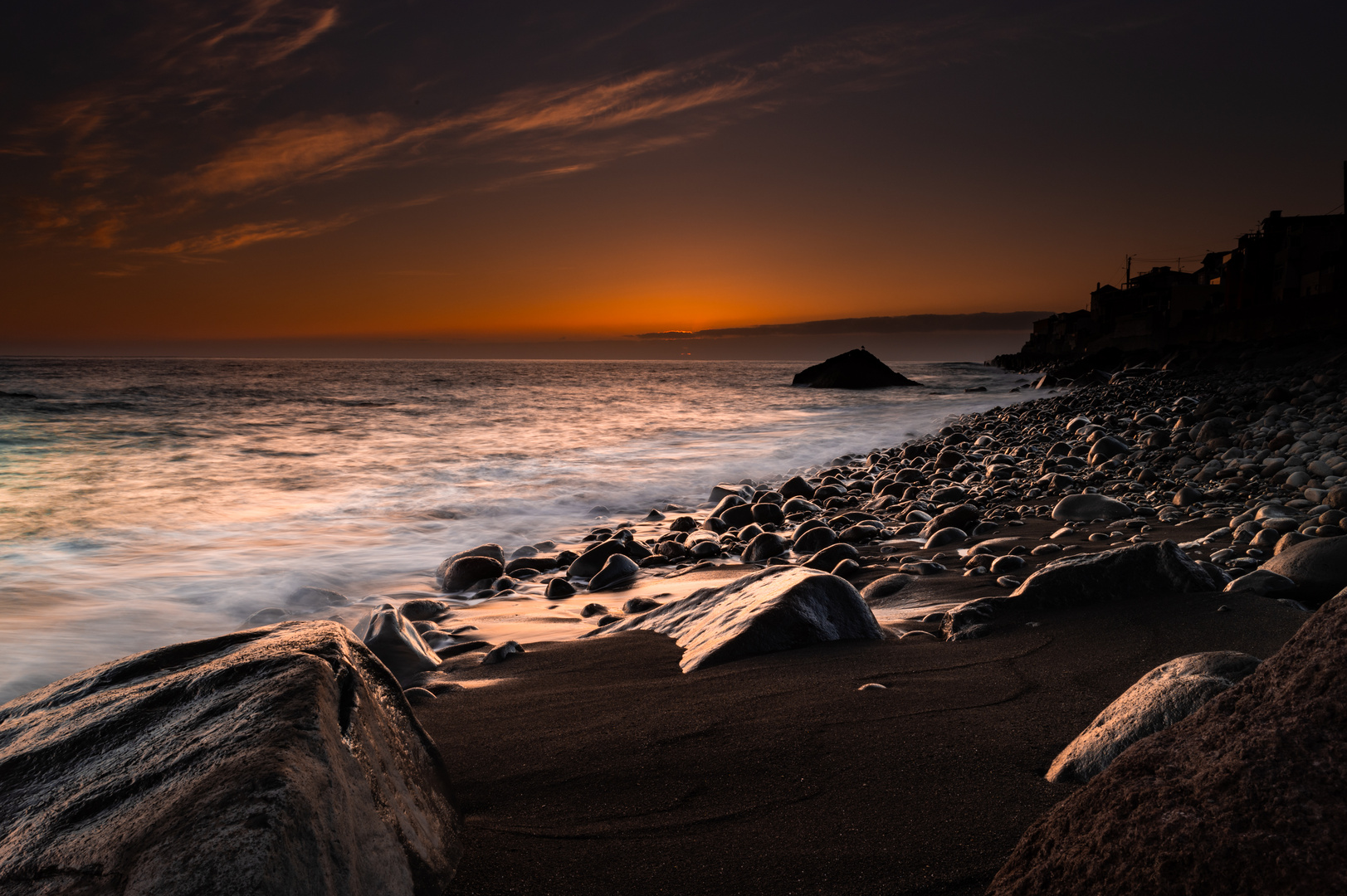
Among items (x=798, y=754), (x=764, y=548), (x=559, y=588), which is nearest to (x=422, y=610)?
(x=559, y=588)

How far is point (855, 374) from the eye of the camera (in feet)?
151

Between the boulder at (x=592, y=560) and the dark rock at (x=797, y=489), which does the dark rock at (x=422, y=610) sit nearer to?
the boulder at (x=592, y=560)

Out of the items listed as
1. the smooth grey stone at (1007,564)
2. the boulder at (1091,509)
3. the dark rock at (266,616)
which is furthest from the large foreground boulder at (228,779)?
the boulder at (1091,509)

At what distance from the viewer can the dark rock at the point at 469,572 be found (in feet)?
17.2

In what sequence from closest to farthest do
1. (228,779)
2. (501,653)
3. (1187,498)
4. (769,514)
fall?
(228,779)
(501,653)
(1187,498)
(769,514)

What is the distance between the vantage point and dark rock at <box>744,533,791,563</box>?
5.22 meters

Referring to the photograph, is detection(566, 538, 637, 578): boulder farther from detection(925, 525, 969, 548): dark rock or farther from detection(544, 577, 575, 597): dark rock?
detection(925, 525, 969, 548): dark rock

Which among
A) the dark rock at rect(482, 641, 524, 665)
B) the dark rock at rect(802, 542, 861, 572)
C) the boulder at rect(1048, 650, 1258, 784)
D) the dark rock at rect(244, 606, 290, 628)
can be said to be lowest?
the dark rock at rect(244, 606, 290, 628)

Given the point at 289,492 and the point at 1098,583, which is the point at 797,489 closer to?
the point at 1098,583

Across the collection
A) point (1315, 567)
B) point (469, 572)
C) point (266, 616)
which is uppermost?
point (1315, 567)

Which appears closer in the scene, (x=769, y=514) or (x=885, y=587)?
(x=885, y=587)

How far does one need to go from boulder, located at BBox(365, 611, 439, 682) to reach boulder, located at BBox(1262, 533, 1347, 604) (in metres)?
3.44

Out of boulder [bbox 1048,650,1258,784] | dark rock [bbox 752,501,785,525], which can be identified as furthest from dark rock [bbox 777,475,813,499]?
boulder [bbox 1048,650,1258,784]

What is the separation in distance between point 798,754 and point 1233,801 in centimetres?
111
